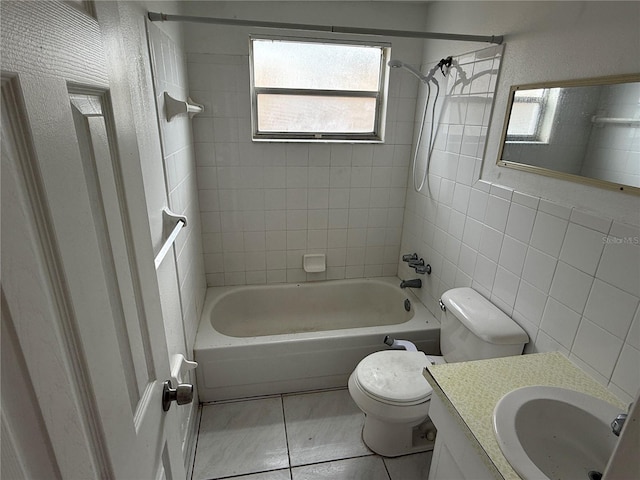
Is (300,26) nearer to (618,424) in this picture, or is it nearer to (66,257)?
(66,257)

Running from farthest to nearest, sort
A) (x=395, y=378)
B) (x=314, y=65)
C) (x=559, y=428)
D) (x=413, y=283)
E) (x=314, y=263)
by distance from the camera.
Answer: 1. (x=314, y=263)
2. (x=413, y=283)
3. (x=314, y=65)
4. (x=395, y=378)
5. (x=559, y=428)

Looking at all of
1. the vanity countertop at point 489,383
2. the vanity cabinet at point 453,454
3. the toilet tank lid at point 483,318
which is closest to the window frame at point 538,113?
the toilet tank lid at point 483,318

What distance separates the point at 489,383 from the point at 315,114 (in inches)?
73.7

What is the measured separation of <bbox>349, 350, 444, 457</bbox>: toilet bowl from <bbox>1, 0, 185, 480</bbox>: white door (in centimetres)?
114

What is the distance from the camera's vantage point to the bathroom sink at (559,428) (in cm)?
98

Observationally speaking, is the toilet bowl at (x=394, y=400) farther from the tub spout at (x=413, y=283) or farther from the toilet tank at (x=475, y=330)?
the tub spout at (x=413, y=283)

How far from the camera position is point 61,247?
403 mm

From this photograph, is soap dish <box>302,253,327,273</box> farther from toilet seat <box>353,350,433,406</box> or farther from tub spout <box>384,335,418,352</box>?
toilet seat <box>353,350,433,406</box>

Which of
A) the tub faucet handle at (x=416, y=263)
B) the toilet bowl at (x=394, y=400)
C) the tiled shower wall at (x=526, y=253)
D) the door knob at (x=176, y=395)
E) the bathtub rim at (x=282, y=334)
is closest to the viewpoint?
the door knob at (x=176, y=395)

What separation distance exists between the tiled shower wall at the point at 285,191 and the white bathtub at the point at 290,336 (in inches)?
5.6

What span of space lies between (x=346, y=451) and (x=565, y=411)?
1080 millimetres

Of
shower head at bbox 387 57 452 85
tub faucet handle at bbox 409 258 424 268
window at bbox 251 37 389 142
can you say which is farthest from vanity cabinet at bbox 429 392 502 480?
window at bbox 251 37 389 142

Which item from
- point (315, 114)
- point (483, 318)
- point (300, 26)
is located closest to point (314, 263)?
point (315, 114)

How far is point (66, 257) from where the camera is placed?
0.41m
